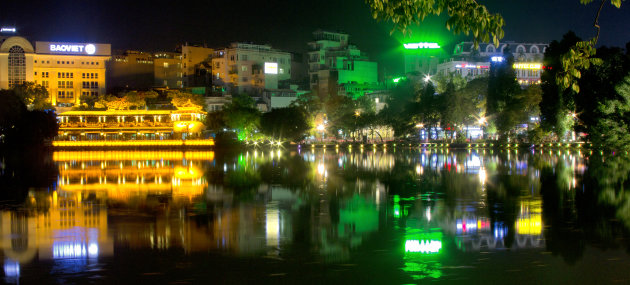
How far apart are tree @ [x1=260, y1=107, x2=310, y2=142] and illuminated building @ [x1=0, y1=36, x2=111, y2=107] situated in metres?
49.9

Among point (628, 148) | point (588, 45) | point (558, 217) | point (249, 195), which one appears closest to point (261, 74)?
point (628, 148)

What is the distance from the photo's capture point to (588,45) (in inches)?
373

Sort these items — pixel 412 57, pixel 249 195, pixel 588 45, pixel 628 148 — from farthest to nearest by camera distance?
pixel 412 57, pixel 628 148, pixel 249 195, pixel 588 45

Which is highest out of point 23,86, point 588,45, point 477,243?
point 23,86

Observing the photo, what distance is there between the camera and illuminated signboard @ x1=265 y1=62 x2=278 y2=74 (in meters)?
118

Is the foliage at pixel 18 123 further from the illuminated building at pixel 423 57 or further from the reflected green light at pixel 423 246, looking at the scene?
the illuminated building at pixel 423 57

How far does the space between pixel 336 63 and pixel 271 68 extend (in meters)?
13.3

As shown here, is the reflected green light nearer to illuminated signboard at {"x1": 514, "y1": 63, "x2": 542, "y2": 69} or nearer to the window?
illuminated signboard at {"x1": 514, "y1": 63, "x2": 542, "y2": 69}

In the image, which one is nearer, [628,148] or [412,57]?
[628,148]

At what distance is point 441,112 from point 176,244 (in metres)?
71.4

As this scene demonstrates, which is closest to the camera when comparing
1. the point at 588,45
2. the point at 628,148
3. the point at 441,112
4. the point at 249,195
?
the point at 588,45

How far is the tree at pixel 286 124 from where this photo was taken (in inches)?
3285

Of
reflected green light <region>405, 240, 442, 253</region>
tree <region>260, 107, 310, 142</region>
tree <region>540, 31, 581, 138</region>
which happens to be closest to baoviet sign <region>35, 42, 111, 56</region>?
tree <region>260, 107, 310, 142</region>

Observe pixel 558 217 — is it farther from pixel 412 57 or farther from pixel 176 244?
pixel 412 57
